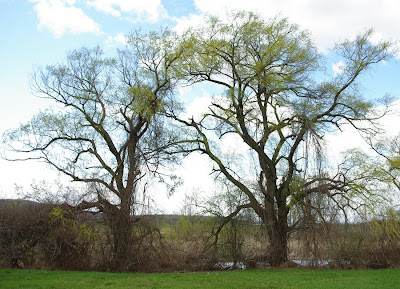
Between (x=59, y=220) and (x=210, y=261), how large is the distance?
23.8 ft

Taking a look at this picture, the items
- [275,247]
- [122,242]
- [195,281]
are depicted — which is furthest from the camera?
[275,247]

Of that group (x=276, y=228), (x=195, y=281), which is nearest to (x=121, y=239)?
(x=195, y=281)

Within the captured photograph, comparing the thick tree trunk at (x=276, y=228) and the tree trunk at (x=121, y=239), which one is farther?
the thick tree trunk at (x=276, y=228)

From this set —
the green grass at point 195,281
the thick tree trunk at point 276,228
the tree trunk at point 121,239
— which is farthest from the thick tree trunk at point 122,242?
the thick tree trunk at point 276,228

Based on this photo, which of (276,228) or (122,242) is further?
(276,228)

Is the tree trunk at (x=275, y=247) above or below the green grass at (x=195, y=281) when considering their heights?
above

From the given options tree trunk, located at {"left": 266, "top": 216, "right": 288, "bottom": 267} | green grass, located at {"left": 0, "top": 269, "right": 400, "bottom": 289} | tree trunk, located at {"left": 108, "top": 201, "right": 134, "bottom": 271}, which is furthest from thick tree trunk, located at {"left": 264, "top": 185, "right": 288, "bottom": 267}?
tree trunk, located at {"left": 108, "top": 201, "right": 134, "bottom": 271}

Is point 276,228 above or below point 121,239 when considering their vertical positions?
above

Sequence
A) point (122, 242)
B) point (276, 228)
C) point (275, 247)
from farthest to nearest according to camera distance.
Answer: point (276, 228), point (275, 247), point (122, 242)

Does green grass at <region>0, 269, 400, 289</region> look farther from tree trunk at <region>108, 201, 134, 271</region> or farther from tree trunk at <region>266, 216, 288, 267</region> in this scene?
tree trunk at <region>266, 216, 288, 267</region>

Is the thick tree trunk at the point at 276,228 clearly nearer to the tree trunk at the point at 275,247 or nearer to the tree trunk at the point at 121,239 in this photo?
the tree trunk at the point at 275,247

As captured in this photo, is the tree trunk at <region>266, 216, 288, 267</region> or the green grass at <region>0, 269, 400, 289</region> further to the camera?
the tree trunk at <region>266, 216, 288, 267</region>

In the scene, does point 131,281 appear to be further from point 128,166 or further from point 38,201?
point 38,201

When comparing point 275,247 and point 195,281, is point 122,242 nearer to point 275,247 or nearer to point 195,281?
point 195,281
